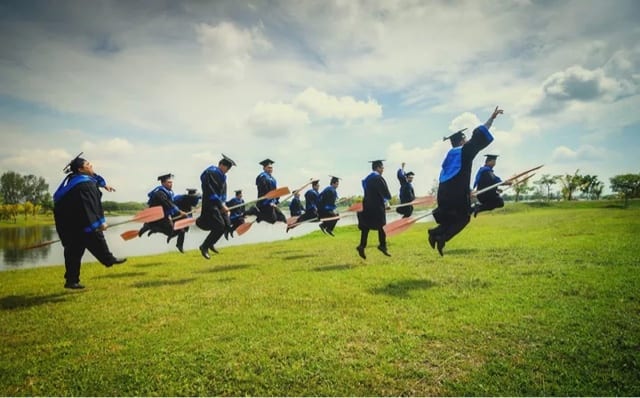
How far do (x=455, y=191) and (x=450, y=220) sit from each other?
0.55m

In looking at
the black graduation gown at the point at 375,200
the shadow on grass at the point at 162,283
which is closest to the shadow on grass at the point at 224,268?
the shadow on grass at the point at 162,283

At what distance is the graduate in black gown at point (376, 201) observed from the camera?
9.36 metres

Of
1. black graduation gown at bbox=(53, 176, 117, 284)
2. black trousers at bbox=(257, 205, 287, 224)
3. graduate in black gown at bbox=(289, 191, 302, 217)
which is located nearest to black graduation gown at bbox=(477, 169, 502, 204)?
black trousers at bbox=(257, 205, 287, 224)

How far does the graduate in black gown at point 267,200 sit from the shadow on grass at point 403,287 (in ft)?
22.0

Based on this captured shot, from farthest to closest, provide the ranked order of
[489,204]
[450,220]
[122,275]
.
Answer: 1. [122,275]
2. [489,204]
3. [450,220]

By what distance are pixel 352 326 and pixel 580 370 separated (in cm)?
269

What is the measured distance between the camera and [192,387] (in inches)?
144

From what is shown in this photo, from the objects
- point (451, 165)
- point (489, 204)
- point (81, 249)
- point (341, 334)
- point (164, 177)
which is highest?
point (164, 177)

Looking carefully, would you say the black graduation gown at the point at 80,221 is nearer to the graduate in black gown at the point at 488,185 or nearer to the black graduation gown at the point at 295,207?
the graduate in black gown at the point at 488,185

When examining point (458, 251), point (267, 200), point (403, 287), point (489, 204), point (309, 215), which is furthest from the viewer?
point (309, 215)

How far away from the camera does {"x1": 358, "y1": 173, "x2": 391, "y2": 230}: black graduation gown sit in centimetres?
937

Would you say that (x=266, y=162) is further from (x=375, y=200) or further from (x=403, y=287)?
(x=403, y=287)

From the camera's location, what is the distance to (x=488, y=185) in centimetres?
933

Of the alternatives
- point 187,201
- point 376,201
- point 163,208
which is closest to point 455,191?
point 376,201
